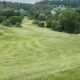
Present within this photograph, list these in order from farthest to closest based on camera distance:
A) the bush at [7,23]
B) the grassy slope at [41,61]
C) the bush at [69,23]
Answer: the bush at [69,23]
the bush at [7,23]
the grassy slope at [41,61]

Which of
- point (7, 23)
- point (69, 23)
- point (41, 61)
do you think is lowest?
point (69, 23)

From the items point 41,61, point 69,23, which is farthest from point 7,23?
point 41,61

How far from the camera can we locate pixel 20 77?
60.0 feet

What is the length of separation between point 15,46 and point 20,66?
33.9ft

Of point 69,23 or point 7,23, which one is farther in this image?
point 69,23

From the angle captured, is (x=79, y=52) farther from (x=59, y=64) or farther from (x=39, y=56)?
(x=59, y=64)

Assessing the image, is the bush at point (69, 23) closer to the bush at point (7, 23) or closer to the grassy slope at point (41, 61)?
the bush at point (7, 23)

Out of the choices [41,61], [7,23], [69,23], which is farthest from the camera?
[69,23]

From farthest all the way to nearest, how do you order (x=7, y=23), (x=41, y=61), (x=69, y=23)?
(x=69, y=23) → (x=7, y=23) → (x=41, y=61)

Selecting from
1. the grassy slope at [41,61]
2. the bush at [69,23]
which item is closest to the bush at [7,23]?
the bush at [69,23]

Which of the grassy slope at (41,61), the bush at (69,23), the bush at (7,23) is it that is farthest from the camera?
the bush at (69,23)

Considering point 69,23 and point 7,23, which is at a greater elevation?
point 7,23

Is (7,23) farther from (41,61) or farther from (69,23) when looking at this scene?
(41,61)

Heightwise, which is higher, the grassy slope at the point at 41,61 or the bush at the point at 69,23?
the grassy slope at the point at 41,61
